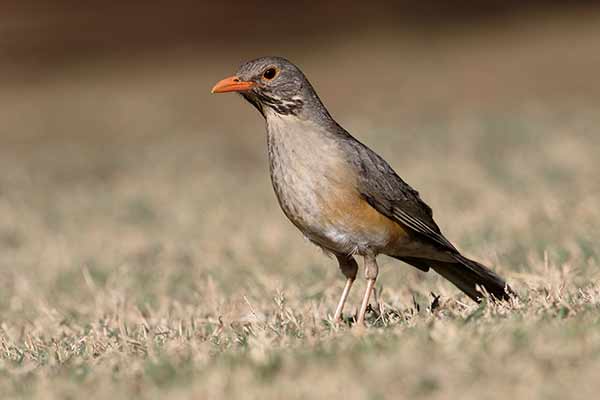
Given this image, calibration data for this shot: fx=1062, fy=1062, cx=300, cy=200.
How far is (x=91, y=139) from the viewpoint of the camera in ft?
77.6

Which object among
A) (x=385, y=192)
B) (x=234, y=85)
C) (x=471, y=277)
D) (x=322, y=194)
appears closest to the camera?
(x=322, y=194)

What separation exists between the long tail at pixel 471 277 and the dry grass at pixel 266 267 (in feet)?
0.68

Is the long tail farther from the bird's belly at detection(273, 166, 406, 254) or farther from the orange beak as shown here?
the orange beak

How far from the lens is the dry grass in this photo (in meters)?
4.36

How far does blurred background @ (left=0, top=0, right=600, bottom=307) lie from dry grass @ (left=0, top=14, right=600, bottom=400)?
0.06 meters

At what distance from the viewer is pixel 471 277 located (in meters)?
7.02

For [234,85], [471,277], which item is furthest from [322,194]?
[471,277]

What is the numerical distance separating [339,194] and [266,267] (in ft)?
11.5

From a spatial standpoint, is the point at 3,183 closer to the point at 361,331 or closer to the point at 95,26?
the point at 361,331

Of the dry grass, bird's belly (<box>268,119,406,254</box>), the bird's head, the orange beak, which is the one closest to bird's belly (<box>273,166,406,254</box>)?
bird's belly (<box>268,119,406,254</box>)

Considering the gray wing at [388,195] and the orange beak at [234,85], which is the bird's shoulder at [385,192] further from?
the orange beak at [234,85]

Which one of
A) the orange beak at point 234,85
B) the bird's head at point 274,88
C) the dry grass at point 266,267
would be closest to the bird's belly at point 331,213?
the dry grass at point 266,267

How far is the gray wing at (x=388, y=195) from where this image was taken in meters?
6.61

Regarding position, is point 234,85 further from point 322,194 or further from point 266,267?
point 266,267
